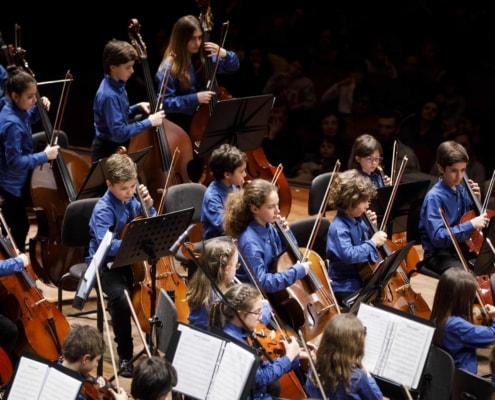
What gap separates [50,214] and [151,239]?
5.23 feet

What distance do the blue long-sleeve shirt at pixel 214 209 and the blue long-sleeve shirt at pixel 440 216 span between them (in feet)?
4.00

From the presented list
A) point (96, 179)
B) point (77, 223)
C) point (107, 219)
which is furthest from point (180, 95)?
point (107, 219)

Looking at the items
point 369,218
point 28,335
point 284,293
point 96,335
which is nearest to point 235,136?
point 369,218

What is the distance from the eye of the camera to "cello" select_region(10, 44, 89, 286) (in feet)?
19.8

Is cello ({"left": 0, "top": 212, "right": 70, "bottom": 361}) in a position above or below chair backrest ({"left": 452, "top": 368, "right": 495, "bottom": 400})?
below

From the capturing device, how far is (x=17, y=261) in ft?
15.9

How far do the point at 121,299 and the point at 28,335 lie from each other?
21.6 inches

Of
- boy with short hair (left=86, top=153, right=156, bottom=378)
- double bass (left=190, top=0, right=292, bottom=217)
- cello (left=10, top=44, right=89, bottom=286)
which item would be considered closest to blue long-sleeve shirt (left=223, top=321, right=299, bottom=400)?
boy with short hair (left=86, top=153, right=156, bottom=378)

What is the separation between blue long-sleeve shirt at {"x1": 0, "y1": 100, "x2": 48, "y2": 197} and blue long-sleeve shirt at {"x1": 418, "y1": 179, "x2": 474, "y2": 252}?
7.78 feet

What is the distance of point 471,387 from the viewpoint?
393 centimetres

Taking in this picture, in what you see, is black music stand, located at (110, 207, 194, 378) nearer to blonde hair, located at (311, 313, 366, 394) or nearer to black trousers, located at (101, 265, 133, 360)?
black trousers, located at (101, 265, 133, 360)

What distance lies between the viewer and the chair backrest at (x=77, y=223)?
555cm

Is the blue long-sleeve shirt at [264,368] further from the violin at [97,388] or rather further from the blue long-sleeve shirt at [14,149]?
the blue long-sleeve shirt at [14,149]

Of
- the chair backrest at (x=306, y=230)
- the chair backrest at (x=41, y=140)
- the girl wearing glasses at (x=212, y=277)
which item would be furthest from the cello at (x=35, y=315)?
the chair backrest at (x=41, y=140)
